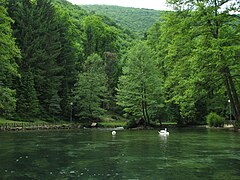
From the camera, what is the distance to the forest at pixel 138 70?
82.8ft

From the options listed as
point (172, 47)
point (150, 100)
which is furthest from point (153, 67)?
point (172, 47)

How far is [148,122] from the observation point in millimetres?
44562

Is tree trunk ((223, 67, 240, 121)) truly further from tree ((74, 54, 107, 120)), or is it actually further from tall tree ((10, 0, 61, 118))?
tall tree ((10, 0, 61, 118))

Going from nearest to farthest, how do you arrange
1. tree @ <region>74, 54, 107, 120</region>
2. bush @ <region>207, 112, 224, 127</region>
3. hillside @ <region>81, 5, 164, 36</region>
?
bush @ <region>207, 112, 224, 127</region> < tree @ <region>74, 54, 107, 120</region> < hillside @ <region>81, 5, 164, 36</region>

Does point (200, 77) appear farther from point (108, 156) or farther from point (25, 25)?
point (25, 25)

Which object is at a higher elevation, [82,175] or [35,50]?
[35,50]

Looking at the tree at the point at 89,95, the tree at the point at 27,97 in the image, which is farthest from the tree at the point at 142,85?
the tree at the point at 27,97

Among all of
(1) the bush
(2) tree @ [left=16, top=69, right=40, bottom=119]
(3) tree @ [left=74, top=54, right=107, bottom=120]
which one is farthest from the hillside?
(1) the bush

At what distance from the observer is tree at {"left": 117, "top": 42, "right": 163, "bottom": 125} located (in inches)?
1775

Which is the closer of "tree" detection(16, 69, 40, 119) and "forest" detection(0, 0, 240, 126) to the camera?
"forest" detection(0, 0, 240, 126)

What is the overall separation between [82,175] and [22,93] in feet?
146

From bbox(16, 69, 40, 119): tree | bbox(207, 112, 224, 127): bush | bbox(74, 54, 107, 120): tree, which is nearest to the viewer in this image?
bbox(207, 112, 224, 127): bush

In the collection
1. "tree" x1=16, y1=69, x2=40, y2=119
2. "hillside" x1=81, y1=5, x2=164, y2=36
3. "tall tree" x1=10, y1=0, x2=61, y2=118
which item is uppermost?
"hillside" x1=81, y1=5, x2=164, y2=36

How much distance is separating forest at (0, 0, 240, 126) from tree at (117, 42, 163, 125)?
0.15 metres
